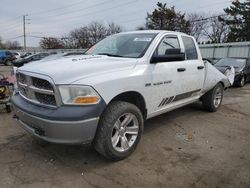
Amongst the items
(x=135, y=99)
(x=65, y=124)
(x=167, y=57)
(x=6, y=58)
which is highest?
(x=167, y=57)

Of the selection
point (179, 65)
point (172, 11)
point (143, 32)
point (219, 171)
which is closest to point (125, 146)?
point (219, 171)

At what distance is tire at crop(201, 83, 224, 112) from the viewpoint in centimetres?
627

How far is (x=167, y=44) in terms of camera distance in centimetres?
470

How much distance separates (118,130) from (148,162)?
2.05 ft

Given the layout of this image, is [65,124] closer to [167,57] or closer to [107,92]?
[107,92]

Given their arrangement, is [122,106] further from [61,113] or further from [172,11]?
[172,11]

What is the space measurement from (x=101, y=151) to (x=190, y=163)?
4.19 ft

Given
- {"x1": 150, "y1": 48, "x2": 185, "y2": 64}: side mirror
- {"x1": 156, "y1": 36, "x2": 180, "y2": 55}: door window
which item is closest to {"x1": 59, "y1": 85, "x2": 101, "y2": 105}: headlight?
{"x1": 150, "y1": 48, "x2": 185, "y2": 64}: side mirror

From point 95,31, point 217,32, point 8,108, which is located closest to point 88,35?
point 95,31

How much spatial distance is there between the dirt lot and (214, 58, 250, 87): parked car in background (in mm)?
7432

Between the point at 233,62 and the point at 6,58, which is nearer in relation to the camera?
the point at 233,62

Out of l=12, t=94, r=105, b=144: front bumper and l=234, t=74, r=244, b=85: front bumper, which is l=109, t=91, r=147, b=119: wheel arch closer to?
l=12, t=94, r=105, b=144: front bumper

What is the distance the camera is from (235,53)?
2220 centimetres

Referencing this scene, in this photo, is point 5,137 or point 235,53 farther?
point 235,53
